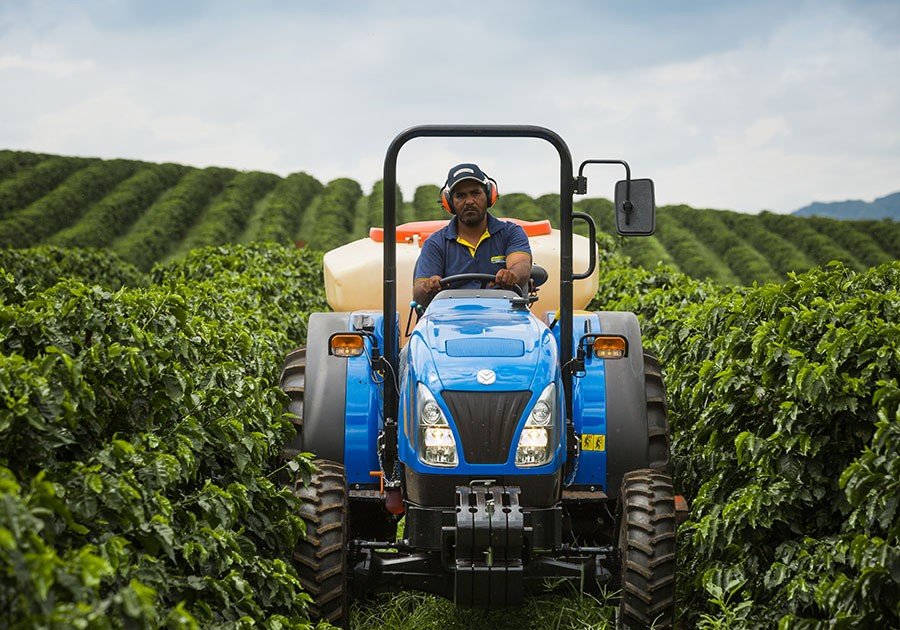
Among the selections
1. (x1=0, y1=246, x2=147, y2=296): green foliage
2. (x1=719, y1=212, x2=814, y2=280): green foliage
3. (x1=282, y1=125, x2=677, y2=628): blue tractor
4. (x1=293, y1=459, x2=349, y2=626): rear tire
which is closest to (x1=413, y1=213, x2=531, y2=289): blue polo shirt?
(x1=282, y1=125, x2=677, y2=628): blue tractor

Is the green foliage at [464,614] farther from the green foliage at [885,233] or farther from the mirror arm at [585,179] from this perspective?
the green foliage at [885,233]

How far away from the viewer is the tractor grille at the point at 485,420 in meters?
5.06

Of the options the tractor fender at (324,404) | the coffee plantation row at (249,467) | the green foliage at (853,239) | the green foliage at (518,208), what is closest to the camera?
the coffee plantation row at (249,467)

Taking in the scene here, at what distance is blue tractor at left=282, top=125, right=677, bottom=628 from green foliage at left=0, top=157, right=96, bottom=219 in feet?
124

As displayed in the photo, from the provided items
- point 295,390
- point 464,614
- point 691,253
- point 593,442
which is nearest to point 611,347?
point 593,442

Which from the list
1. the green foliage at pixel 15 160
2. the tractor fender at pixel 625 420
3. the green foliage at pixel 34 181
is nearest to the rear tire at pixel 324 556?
the tractor fender at pixel 625 420

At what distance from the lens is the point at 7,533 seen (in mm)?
2908

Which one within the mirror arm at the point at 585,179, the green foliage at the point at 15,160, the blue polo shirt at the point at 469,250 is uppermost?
the green foliage at the point at 15,160

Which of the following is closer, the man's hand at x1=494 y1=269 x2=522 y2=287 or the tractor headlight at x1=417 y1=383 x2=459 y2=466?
the tractor headlight at x1=417 y1=383 x2=459 y2=466

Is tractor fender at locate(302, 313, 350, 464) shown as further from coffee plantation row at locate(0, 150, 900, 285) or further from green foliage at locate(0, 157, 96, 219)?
green foliage at locate(0, 157, 96, 219)

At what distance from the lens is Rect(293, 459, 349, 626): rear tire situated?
5.23 m

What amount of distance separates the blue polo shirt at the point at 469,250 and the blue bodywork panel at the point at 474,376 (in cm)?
52

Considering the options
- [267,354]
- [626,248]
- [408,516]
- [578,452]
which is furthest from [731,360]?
[626,248]

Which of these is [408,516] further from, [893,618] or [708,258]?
[708,258]
